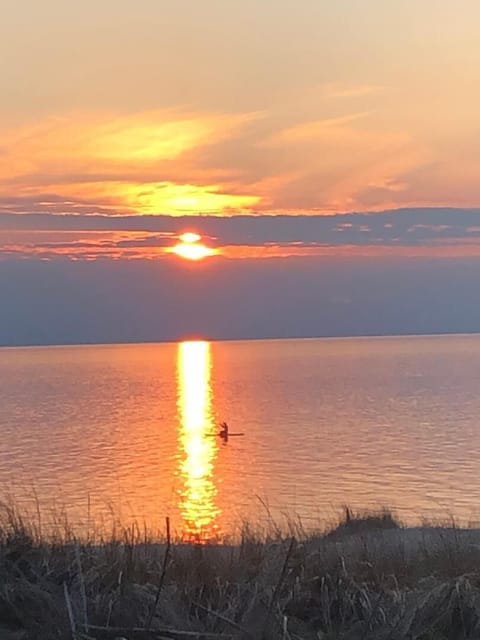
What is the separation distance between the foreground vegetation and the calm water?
922 centimetres

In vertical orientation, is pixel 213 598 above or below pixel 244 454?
above

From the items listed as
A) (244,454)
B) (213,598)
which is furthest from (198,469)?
(213,598)

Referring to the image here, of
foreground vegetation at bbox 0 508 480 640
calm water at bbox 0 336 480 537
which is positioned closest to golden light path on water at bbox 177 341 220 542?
calm water at bbox 0 336 480 537

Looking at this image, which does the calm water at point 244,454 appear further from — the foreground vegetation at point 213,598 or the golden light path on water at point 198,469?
the foreground vegetation at point 213,598

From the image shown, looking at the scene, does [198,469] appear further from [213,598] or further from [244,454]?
[213,598]

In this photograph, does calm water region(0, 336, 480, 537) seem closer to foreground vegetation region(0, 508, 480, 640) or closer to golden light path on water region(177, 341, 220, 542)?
golden light path on water region(177, 341, 220, 542)

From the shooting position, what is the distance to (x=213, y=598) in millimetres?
6281

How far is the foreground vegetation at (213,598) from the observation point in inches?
217

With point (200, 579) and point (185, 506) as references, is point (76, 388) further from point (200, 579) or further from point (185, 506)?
point (200, 579)

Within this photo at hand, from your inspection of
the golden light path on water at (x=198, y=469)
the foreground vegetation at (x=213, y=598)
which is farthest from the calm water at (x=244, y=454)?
the foreground vegetation at (x=213, y=598)

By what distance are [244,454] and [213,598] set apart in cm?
4249

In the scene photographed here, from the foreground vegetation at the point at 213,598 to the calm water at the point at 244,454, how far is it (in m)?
9.22

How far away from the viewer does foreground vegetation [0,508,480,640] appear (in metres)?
5.52

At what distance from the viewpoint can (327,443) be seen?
1970 inches
